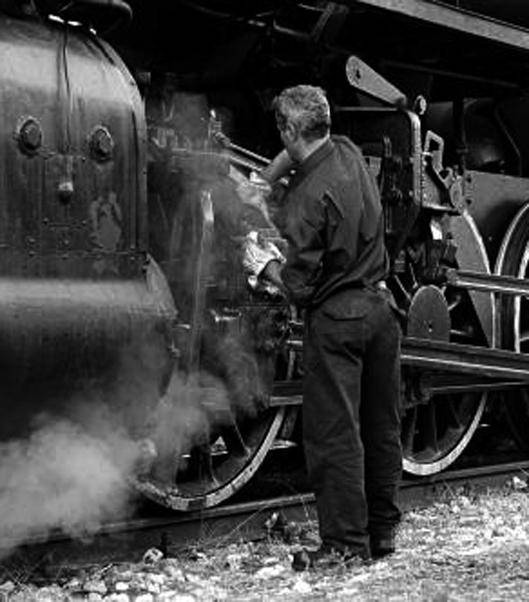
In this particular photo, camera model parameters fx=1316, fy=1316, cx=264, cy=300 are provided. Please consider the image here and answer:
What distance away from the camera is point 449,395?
6.92m

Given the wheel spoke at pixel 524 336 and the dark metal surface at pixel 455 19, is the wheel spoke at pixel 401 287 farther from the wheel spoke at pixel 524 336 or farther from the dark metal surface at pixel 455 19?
the wheel spoke at pixel 524 336

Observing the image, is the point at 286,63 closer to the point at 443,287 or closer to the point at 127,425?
the point at 443,287

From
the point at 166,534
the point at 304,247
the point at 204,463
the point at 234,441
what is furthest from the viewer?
the point at 234,441

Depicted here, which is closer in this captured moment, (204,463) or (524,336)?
(204,463)

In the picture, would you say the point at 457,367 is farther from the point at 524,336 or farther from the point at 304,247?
the point at 304,247

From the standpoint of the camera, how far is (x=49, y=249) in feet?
13.2

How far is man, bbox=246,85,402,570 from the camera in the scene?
4516 mm

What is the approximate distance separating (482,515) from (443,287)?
1098 millimetres

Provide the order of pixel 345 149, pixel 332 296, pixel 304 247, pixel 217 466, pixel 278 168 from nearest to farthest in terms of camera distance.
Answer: pixel 304 247
pixel 332 296
pixel 345 149
pixel 278 168
pixel 217 466

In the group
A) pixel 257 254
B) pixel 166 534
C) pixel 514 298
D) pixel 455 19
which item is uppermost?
pixel 455 19

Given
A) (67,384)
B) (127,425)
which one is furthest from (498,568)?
(67,384)

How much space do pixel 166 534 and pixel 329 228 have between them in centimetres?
142

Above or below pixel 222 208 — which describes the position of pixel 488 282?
below

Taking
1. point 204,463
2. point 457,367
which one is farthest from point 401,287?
point 204,463
